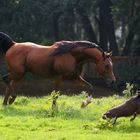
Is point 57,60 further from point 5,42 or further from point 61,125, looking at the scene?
point 61,125

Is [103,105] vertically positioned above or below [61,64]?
below

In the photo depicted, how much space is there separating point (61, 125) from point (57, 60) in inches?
132

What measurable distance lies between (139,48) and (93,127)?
22871 millimetres

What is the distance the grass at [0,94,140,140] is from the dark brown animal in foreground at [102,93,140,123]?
0.66 ft

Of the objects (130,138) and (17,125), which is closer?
(130,138)

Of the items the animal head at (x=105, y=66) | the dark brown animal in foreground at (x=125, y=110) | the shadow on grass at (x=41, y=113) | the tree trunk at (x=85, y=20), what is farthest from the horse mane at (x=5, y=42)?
the tree trunk at (x=85, y=20)

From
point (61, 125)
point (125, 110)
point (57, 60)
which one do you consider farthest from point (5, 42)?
point (125, 110)

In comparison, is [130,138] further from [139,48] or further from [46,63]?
[139,48]

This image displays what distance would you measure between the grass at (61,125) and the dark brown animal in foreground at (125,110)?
0.66 feet

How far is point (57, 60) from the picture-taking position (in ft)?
45.3

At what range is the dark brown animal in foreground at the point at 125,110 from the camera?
10.6 metres

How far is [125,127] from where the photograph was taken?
10.6m

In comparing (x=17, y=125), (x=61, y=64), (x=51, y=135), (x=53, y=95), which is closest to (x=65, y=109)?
(x=53, y=95)

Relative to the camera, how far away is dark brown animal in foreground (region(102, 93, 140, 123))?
10.6 meters
